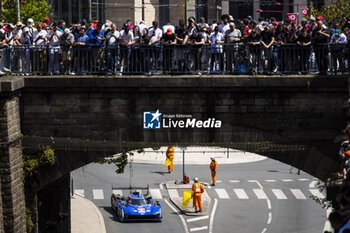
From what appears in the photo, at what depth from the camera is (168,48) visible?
25984 millimetres

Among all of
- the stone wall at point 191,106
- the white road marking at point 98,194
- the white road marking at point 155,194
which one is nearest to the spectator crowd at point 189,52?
the stone wall at point 191,106

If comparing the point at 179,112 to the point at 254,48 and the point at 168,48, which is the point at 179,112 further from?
the point at 254,48

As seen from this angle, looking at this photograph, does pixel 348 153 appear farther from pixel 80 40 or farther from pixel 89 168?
pixel 89 168

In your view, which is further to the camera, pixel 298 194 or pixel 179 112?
pixel 298 194

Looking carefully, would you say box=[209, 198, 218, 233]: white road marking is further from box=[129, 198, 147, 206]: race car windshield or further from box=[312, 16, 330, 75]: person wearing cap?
box=[312, 16, 330, 75]: person wearing cap

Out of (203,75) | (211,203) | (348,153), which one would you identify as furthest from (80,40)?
(211,203)

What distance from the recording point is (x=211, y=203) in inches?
1697

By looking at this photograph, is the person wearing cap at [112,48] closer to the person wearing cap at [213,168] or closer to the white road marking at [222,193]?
the person wearing cap at [213,168]

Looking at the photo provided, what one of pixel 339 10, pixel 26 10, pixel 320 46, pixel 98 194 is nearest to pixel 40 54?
pixel 320 46

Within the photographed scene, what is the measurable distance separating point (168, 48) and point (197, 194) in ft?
48.7

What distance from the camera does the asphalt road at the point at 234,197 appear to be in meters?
38.5

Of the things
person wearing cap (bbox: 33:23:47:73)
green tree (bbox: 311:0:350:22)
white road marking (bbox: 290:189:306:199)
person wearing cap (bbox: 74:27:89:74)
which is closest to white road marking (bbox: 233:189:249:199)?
white road marking (bbox: 290:189:306:199)

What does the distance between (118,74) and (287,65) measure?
5.04 m

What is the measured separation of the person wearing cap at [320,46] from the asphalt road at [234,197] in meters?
13.2
